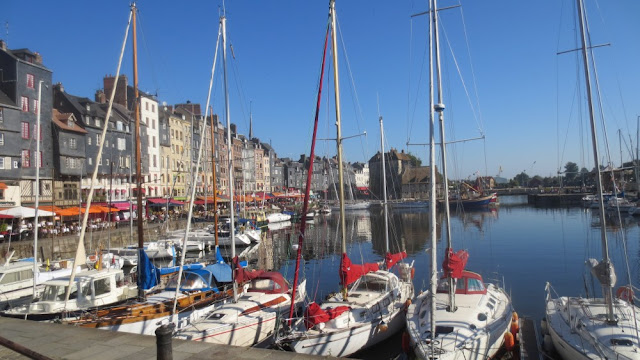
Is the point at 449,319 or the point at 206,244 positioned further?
the point at 206,244

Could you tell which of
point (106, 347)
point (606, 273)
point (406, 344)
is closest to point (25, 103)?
point (106, 347)

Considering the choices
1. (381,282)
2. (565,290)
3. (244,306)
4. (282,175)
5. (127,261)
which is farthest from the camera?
(282,175)

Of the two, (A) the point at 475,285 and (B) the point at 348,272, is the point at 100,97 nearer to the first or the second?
(B) the point at 348,272

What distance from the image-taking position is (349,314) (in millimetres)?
16344

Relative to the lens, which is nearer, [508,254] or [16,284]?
[16,284]

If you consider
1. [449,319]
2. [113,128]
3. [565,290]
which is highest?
[113,128]

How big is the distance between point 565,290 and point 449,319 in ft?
54.8

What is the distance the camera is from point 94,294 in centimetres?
1897

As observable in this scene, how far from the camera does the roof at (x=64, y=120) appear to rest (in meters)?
58.9

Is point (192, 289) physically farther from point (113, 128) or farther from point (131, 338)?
point (113, 128)

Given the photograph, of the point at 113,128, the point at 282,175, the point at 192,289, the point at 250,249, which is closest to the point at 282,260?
the point at 250,249

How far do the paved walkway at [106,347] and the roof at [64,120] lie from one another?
5300cm

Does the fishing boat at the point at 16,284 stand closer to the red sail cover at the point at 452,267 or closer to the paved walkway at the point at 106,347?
the paved walkway at the point at 106,347

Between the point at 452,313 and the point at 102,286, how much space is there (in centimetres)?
1470
